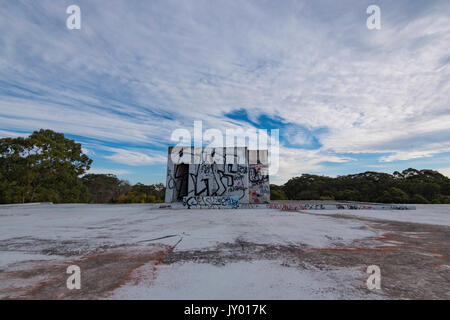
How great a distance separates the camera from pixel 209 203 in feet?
44.1

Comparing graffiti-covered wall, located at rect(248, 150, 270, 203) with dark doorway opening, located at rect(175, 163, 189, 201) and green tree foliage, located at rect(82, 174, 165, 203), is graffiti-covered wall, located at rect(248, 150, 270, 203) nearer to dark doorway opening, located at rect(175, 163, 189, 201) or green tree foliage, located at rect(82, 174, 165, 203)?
dark doorway opening, located at rect(175, 163, 189, 201)

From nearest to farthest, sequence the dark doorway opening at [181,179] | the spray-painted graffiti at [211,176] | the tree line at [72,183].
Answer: the spray-painted graffiti at [211,176] < the dark doorway opening at [181,179] < the tree line at [72,183]

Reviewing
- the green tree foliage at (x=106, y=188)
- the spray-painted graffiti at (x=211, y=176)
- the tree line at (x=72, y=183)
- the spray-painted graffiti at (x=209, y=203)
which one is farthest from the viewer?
the green tree foliage at (x=106, y=188)

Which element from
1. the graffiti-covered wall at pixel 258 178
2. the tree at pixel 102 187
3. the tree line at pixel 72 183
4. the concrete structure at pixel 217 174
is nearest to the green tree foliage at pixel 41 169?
the tree line at pixel 72 183

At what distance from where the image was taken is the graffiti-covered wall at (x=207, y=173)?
17.6 meters

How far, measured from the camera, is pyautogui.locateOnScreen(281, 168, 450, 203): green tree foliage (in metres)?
21.9

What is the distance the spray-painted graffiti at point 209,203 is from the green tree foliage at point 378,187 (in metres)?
15.9

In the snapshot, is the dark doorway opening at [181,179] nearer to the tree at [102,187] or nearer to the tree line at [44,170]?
the tree line at [44,170]


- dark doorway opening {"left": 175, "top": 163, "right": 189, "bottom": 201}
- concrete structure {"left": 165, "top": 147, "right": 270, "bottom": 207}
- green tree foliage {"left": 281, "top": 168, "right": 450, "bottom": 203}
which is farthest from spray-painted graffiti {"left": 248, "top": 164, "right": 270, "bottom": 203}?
green tree foliage {"left": 281, "top": 168, "right": 450, "bottom": 203}

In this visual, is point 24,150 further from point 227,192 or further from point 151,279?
point 151,279

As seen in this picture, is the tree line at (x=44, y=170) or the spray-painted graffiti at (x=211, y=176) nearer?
the spray-painted graffiti at (x=211, y=176)

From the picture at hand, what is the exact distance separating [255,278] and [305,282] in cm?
58

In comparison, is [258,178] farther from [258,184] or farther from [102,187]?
[102,187]
